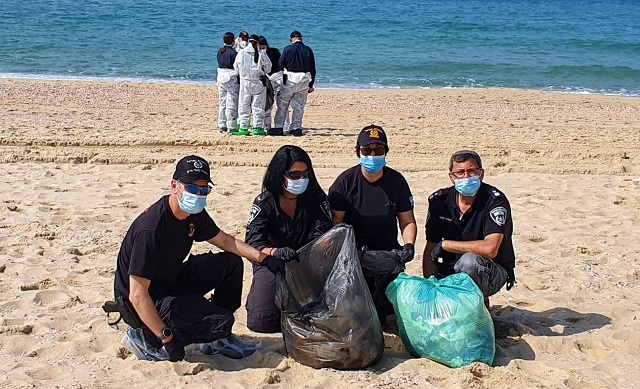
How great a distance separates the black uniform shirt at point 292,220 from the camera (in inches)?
182

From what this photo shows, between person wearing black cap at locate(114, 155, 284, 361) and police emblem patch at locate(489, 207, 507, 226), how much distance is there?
4.28 feet

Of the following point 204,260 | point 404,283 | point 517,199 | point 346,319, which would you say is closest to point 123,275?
point 204,260

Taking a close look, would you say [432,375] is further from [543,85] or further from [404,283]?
[543,85]

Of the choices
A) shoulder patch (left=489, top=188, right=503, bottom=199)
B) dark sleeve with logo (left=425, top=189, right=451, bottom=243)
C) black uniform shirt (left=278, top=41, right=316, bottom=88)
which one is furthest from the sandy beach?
black uniform shirt (left=278, top=41, right=316, bottom=88)

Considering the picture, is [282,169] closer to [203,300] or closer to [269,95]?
[203,300]

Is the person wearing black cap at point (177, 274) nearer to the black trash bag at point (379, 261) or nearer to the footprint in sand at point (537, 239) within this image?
the black trash bag at point (379, 261)

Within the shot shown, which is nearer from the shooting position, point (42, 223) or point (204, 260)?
point (204, 260)

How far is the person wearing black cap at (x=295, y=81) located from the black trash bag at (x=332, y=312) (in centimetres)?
702

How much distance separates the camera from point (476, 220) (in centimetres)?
467

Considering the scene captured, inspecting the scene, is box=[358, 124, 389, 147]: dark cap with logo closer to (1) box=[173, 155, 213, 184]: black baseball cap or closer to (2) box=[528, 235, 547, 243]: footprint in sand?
(1) box=[173, 155, 213, 184]: black baseball cap

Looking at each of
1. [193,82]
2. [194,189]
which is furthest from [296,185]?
[193,82]

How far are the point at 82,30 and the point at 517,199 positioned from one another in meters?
23.5

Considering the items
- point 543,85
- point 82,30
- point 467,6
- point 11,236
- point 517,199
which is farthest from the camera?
point 467,6

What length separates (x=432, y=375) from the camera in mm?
3986
